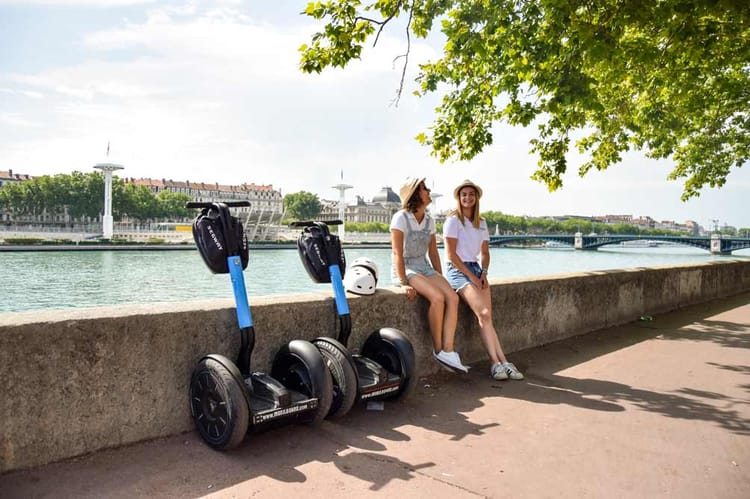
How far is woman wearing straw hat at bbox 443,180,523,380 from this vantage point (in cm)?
513

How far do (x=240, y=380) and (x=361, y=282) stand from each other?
5.33 ft

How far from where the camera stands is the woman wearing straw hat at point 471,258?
16.8 ft

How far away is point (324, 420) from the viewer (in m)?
3.71

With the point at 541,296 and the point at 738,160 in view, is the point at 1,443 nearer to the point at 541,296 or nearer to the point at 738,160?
the point at 541,296

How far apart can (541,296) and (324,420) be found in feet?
11.6

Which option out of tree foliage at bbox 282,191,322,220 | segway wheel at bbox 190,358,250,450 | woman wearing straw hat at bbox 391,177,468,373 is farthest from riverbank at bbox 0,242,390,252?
tree foliage at bbox 282,191,322,220

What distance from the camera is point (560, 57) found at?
7.39 m

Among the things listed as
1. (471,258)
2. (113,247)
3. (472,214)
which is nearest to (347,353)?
(471,258)

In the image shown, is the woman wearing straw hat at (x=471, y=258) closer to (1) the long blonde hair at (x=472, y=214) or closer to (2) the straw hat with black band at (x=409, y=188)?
(1) the long blonde hair at (x=472, y=214)

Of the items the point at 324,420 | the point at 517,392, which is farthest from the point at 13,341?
the point at 517,392

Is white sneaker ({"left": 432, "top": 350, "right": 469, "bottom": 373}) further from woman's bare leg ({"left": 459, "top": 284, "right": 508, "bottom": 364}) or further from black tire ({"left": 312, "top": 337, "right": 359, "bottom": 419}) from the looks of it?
black tire ({"left": 312, "top": 337, "right": 359, "bottom": 419})

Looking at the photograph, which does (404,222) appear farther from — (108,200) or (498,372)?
(108,200)

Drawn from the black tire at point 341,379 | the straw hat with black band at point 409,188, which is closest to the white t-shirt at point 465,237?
the straw hat with black band at point 409,188

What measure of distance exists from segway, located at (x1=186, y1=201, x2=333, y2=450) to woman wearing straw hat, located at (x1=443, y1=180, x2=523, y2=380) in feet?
6.77
